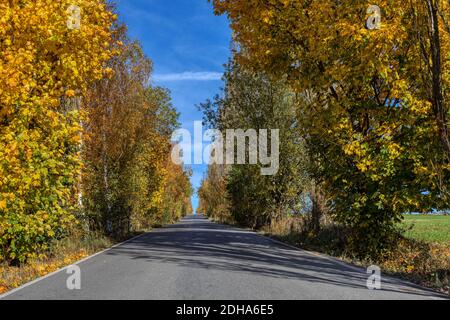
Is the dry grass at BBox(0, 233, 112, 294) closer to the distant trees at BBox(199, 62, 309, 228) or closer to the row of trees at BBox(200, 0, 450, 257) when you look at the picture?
the row of trees at BBox(200, 0, 450, 257)

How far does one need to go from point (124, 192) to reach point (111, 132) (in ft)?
10.7

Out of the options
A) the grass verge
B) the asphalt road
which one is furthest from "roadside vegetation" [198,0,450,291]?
the grass verge

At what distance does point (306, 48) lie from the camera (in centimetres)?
1448

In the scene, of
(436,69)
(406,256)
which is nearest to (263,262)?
(406,256)

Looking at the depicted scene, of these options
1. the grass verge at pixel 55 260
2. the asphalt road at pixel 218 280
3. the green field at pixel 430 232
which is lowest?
the green field at pixel 430 232

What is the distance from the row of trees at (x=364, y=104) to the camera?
12.1 metres

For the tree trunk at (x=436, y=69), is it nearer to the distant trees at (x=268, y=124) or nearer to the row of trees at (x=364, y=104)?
the row of trees at (x=364, y=104)

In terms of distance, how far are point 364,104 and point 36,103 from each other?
30.1 feet

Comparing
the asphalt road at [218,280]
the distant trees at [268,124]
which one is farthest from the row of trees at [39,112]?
the distant trees at [268,124]

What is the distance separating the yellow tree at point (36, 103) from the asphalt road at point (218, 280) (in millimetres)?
1820

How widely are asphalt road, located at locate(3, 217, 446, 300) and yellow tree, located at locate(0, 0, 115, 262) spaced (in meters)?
1.82

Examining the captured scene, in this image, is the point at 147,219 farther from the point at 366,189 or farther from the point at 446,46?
the point at 446,46

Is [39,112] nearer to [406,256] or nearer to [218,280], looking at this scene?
[218,280]

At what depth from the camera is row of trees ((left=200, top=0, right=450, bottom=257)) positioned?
39.7 ft
